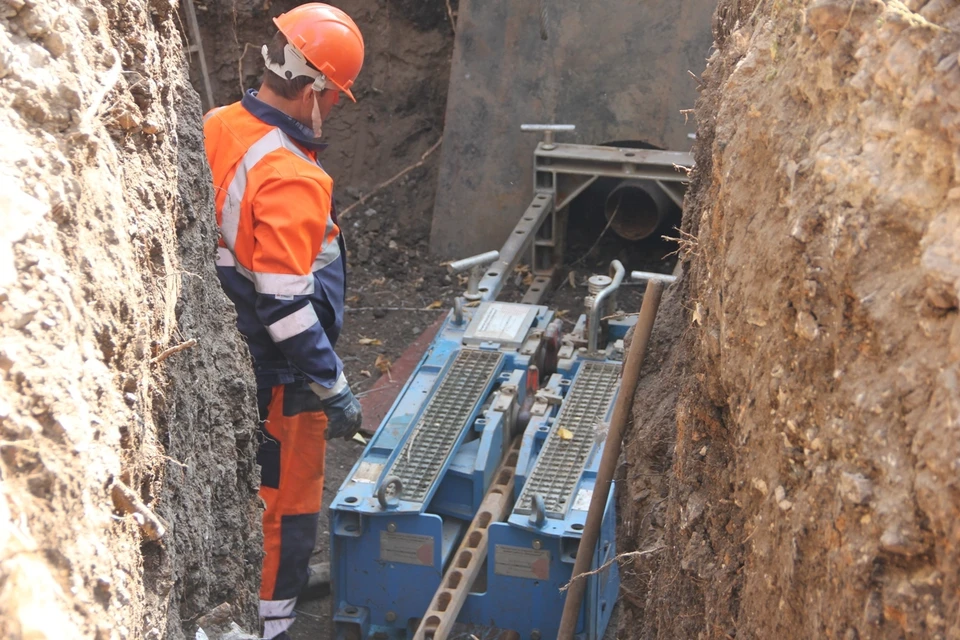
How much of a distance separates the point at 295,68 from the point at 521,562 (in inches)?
81.0

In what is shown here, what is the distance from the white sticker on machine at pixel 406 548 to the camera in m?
3.95

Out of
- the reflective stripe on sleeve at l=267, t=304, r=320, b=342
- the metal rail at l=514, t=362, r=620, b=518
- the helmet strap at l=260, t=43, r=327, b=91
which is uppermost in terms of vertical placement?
the helmet strap at l=260, t=43, r=327, b=91

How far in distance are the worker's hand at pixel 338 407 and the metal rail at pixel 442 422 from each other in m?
0.26

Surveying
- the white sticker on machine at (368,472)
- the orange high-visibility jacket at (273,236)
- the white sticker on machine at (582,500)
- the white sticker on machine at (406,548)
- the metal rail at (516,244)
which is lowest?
the white sticker on machine at (406,548)

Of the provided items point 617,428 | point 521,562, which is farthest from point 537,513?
point 617,428

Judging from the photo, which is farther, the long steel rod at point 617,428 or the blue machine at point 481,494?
the blue machine at point 481,494

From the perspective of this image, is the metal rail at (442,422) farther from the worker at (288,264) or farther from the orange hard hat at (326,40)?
the orange hard hat at (326,40)

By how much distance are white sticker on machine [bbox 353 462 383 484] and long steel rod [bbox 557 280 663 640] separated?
3.93ft

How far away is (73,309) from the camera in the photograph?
1.80m

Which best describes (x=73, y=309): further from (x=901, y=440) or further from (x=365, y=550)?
(x=365, y=550)

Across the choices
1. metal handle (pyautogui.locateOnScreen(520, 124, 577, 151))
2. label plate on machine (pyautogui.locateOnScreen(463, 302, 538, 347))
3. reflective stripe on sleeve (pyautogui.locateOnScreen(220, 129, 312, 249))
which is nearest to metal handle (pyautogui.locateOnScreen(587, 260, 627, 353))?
label plate on machine (pyautogui.locateOnScreen(463, 302, 538, 347))

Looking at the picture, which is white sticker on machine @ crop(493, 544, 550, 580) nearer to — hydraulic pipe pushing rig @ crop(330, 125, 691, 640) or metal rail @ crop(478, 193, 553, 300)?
hydraulic pipe pushing rig @ crop(330, 125, 691, 640)

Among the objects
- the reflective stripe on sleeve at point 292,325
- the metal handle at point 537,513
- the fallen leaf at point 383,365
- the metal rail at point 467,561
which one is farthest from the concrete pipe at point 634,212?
the reflective stripe on sleeve at point 292,325

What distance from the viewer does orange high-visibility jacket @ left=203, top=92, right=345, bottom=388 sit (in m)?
3.62
